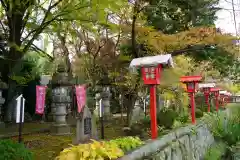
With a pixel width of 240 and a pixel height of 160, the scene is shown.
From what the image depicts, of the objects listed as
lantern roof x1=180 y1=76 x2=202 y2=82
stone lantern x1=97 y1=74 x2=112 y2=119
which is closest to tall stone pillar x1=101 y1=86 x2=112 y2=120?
stone lantern x1=97 y1=74 x2=112 y2=119

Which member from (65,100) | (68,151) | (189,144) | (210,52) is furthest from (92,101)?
(68,151)

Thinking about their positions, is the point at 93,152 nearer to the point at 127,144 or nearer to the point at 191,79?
the point at 127,144

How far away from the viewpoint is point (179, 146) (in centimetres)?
761

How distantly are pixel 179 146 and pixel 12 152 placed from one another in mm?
4543

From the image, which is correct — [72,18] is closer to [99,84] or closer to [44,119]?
[99,84]

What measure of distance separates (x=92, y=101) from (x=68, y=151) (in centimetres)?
1122

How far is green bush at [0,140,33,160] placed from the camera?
4406 millimetres

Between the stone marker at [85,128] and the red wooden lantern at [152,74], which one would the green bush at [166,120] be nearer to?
the red wooden lantern at [152,74]

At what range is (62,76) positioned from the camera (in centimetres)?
1138

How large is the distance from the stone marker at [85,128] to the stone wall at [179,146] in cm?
139

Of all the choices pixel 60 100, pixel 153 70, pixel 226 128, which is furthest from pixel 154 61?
pixel 226 128

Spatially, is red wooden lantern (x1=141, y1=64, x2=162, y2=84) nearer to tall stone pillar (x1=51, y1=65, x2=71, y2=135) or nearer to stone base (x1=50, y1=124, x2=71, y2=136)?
tall stone pillar (x1=51, y1=65, x2=71, y2=135)

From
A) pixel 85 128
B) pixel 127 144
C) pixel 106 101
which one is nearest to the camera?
pixel 127 144

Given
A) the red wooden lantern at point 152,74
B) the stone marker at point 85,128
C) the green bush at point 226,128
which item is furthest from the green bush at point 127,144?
the green bush at point 226,128
